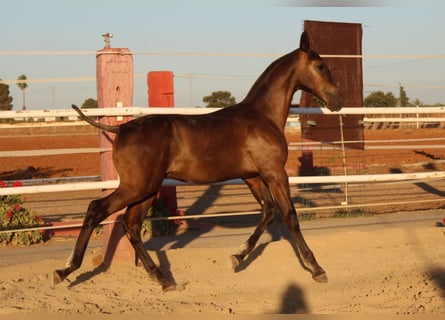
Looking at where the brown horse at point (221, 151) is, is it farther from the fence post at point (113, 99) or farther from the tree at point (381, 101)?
the tree at point (381, 101)

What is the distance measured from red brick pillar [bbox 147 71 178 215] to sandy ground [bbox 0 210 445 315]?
32.5 inches

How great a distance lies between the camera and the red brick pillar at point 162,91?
8.21m

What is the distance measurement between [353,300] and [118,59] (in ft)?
10.4

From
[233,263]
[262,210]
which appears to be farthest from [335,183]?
[233,263]

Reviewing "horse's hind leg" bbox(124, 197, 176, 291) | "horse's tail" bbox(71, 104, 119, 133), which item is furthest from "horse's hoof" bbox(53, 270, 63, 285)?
"horse's tail" bbox(71, 104, 119, 133)

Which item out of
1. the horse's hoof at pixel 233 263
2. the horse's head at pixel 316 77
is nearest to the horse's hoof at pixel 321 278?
the horse's hoof at pixel 233 263

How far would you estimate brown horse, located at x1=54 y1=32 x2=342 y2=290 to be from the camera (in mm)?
5113

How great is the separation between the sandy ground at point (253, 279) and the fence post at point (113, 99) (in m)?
0.18

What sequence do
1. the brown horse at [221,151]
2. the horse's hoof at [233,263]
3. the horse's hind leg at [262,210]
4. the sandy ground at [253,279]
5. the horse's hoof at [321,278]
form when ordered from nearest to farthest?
the sandy ground at [253,279] → the brown horse at [221,151] → the horse's hoof at [321,278] → the horse's hoof at [233,263] → the horse's hind leg at [262,210]

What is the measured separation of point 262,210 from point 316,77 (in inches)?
54.7

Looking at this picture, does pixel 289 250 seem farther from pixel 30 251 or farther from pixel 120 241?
pixel 30 251

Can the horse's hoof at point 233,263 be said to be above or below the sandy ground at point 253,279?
above

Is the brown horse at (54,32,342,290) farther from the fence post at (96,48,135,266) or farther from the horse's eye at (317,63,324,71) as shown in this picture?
the fence post at (96,48,135,266)

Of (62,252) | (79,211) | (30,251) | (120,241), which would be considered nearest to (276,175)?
(120,241)
